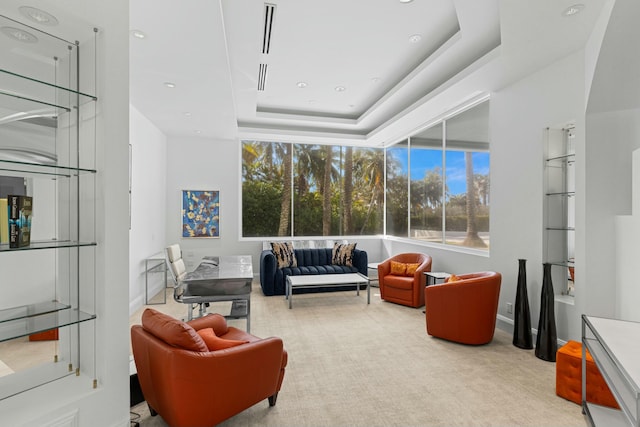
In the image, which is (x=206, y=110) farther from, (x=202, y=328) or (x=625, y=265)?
(x=625, y=265)

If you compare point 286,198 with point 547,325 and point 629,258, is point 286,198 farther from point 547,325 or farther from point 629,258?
point 629,258

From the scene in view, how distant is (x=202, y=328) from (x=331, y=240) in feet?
16.1

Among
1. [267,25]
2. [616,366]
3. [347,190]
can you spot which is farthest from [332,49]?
[347,190]

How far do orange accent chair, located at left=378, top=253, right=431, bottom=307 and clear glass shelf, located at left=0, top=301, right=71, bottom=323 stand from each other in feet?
15.1

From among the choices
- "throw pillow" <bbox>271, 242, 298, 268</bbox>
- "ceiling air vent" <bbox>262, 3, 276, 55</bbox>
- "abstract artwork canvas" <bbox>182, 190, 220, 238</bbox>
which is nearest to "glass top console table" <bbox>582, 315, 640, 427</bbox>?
"ceiling air vent" <bbox>262, 3, 276, 55</bbox>

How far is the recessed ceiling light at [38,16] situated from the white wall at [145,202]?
3832 mm

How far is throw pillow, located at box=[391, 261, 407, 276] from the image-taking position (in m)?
5.69

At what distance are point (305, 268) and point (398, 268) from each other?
68.6 inches

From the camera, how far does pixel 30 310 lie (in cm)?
146

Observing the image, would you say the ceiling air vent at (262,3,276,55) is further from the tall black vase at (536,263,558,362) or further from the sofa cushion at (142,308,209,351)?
the tall black vase at (536,263,558,362)

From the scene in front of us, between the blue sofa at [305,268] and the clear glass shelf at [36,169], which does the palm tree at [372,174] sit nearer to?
the blue sofa at [305,268]

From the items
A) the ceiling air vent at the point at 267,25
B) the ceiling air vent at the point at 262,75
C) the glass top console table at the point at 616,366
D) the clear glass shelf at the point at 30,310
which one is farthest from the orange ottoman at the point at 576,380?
the ceiling air vent at the point at 262,75

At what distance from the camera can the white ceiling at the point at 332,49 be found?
279 cm

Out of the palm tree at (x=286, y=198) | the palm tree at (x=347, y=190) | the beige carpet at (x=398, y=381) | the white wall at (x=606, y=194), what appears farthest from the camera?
the palm tree at (x=347, y=190)
